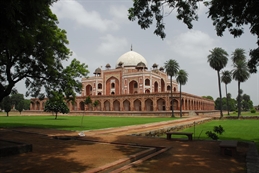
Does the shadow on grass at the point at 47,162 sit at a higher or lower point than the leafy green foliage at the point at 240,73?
lower

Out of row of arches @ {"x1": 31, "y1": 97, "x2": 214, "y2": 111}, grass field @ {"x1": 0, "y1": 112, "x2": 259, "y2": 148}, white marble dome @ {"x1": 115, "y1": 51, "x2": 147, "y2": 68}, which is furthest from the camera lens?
white marble dome @ {"x1": 115, "y1": 51, "x2": 147, "y2": 68}

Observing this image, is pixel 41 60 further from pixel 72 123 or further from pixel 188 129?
pixel 188 129

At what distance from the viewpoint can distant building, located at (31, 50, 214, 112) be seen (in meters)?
44.5

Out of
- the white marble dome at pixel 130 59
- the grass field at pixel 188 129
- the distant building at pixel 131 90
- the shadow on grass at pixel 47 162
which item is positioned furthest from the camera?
the white marble dome at pixel 130 59

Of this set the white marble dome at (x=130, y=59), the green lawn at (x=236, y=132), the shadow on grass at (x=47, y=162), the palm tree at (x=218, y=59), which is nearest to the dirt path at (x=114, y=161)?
the shadow on grass at (x=47, y=162)

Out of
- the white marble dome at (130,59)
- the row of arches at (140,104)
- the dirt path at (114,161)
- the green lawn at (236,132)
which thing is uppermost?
the white marble dome at (130,59)

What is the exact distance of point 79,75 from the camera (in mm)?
16875

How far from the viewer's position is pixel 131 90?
5578 centimetres

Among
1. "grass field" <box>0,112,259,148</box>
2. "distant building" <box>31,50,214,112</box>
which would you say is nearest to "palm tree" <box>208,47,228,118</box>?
"distant building" <box>31,50,214,112</box>

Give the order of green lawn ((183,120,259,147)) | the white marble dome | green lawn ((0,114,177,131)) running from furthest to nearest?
the white marble dome < green lawn ((0,114,177,131)) < green lawn ((183,120,259,147))

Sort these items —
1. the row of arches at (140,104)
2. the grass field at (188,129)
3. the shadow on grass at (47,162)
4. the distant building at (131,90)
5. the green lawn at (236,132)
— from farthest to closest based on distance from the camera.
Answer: the distant building at (131,90)
the row of arches at (140,104)
the grass field at (188,129)
the green lawn at (236,132)
the shadow on grass at (47,162)

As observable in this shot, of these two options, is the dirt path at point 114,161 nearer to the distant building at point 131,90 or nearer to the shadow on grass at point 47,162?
the shadow on grass at point 47,162

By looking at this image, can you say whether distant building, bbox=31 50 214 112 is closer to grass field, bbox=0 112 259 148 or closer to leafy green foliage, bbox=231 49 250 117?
leafy green foliage, bbox=231 49 250 117

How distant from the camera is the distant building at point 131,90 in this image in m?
44.5
